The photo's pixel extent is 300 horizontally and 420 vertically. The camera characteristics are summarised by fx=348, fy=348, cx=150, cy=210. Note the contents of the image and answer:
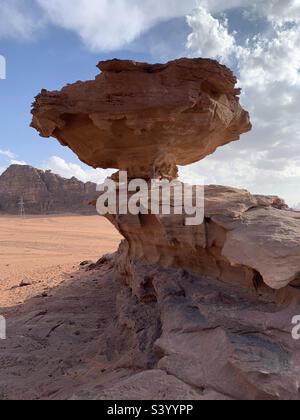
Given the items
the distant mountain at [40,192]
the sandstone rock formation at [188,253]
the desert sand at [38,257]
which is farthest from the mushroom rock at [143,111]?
the distant mountain at [40,192]

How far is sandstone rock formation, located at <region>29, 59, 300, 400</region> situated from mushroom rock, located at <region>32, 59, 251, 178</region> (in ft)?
0.06

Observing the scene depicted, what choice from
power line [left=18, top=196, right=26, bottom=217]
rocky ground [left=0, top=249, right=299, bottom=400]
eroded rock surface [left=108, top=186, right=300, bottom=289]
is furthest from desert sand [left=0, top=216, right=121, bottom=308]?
power line [left=18, top=196, right=26, bottom=217]

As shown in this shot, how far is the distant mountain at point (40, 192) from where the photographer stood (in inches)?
Result: 1700

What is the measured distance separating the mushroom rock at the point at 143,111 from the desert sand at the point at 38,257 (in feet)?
13.3

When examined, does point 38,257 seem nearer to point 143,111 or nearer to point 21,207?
point 143,111

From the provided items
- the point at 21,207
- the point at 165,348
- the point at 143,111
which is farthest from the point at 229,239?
the point at 21,207

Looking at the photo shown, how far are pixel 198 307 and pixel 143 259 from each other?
177cm

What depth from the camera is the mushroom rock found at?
5707mm

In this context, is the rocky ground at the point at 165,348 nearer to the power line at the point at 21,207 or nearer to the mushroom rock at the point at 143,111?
the mushroom rock at the point at 143,111

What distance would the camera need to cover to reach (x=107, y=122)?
5949 millimetres

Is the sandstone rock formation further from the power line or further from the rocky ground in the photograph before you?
the power line

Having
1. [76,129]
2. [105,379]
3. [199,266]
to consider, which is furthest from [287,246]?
[76,129]

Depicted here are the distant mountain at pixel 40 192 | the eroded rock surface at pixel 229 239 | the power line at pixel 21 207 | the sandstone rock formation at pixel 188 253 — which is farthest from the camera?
the distant mountain at pixel 40 192

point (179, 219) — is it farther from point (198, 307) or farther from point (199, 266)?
point (198, 307)
